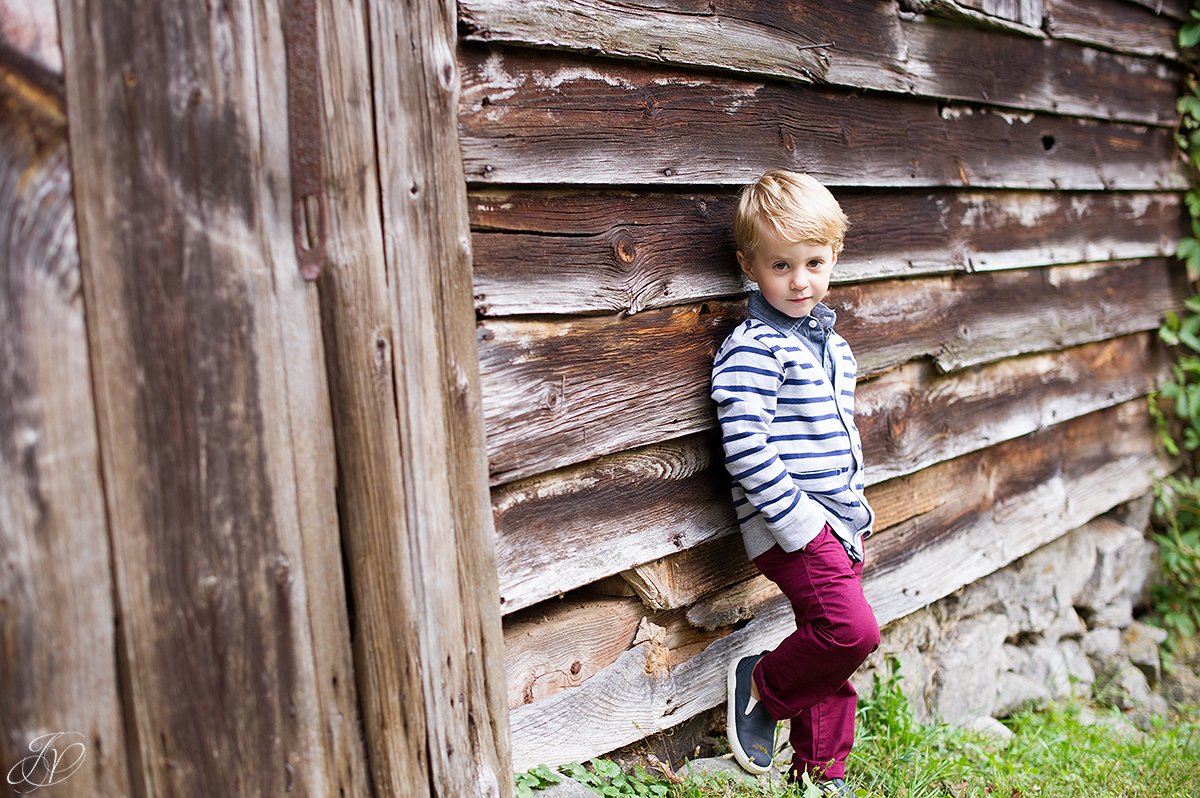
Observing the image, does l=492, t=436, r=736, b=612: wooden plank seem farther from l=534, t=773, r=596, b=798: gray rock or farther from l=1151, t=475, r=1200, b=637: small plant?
l=1151, t=475, r=1200, b=637: small plant

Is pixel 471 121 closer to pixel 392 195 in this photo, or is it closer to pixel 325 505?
pixel 392 195

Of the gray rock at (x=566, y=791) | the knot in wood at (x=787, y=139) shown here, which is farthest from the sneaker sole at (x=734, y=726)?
the knot in wood at (x=787, y=139)

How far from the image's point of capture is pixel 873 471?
3.12m

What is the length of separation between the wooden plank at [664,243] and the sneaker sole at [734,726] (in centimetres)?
100

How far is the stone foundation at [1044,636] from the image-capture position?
3.65 m

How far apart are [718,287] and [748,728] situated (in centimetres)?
114

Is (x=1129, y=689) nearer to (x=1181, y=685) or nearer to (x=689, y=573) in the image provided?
(x=1181, y=685)

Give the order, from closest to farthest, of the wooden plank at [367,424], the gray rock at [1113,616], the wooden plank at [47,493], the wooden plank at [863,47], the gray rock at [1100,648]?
1. the wooden plank at [47,493]
2. the wooden plank at [367,424]
3. the wooden plank at [863,47]
4. the gray rock at [1100,648]
5. the gray rock at [1113,616]

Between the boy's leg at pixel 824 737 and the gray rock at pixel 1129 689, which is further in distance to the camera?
the gray rock at pixel 1129 689

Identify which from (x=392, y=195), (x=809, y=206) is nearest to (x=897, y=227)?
(x=809, y=206)

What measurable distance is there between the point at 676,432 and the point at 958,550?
1726mm

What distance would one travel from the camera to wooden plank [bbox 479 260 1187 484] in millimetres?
2057

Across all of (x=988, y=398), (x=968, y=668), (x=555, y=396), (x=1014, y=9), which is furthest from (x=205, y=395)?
(x=1014, y=9)

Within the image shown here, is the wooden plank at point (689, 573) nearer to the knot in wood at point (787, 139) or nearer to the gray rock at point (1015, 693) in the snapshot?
the knot in wood at point (787, 139)
